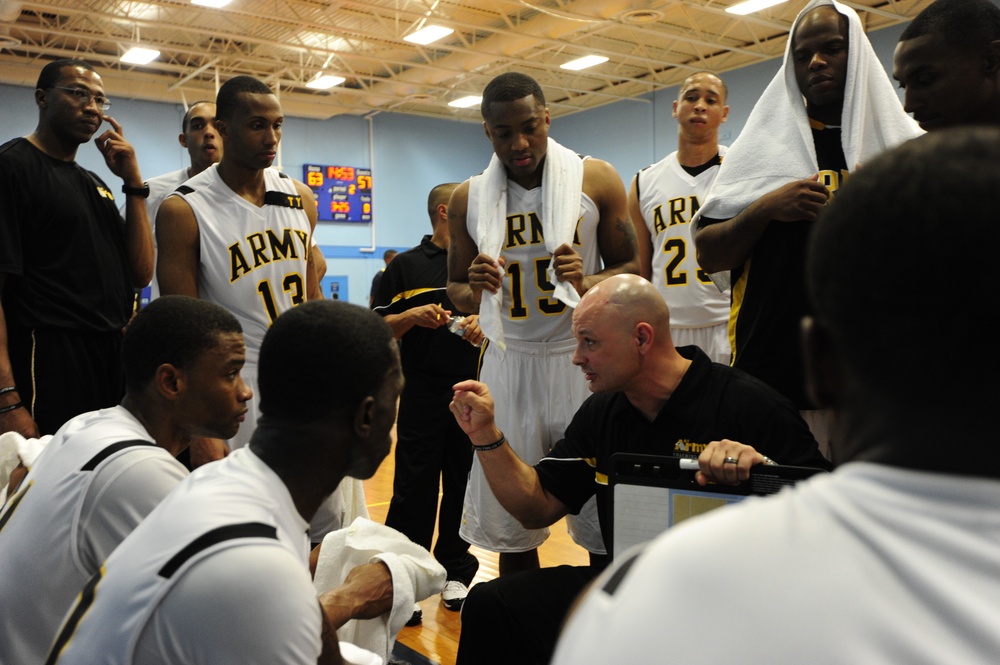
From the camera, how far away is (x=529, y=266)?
3512mm

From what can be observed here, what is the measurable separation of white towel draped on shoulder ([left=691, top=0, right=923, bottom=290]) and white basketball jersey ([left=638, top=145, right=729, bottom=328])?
1.54 meters

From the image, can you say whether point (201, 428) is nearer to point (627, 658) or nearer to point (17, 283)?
point (17, 283)

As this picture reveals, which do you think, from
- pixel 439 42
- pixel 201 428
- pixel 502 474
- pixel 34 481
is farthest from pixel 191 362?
pixel 439 42

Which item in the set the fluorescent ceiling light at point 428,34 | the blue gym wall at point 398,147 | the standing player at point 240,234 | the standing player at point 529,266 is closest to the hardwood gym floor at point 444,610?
the standing player at point 529,266

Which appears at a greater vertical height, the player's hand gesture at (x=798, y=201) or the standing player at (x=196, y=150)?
the standing player at (x=196, y=150)

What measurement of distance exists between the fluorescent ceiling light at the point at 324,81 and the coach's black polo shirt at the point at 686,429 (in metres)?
12.9

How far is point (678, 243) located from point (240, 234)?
2.18 m

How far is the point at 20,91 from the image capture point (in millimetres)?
13695

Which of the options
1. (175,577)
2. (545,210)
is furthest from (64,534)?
(545,210)

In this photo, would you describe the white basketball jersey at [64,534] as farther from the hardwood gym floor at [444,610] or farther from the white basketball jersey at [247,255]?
the hardwood gym floor at [444,610]

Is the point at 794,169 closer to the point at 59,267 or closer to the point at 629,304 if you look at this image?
the point at 629,304

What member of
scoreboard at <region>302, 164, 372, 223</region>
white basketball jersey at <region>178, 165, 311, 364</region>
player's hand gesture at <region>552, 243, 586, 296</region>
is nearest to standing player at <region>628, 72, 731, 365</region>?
player's hand gesture at <region>552, 243, 586, 296</region>

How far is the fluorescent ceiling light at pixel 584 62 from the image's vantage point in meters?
14.1

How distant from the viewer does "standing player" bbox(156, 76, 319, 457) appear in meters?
3.30
